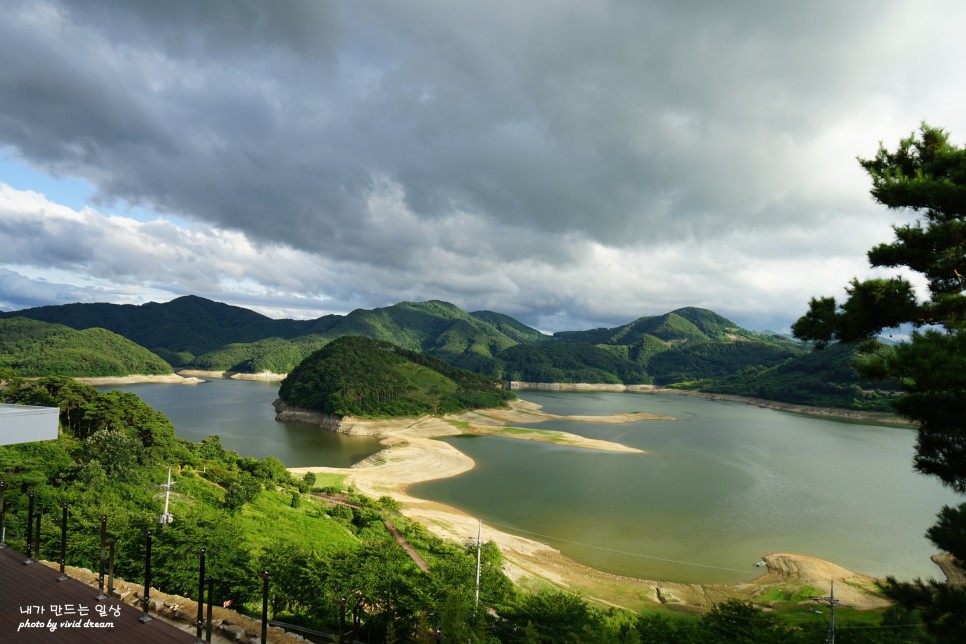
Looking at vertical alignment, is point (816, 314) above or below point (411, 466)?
above

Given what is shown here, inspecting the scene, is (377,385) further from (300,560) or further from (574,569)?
(300,560)

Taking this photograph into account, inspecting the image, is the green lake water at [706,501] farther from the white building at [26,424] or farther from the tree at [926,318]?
the white building at [26,424]

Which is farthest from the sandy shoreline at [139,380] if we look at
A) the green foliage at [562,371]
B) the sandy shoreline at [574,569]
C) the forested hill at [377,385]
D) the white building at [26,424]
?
the white building at [26,424]

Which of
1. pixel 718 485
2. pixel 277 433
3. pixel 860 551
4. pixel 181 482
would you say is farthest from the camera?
pixel 277 433

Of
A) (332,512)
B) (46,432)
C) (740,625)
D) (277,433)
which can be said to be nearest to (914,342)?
(740,625)

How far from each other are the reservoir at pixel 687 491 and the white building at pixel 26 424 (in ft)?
82.0

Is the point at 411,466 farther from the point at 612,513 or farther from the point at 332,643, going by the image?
the point at 332,643

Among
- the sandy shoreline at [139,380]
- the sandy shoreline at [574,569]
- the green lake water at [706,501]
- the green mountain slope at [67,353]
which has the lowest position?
the green lake water at [706,501]

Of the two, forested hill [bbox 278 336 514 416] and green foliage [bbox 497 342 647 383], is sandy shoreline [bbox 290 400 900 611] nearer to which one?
forested hill [bbox 278 336 514 416]

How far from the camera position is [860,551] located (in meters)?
31.3

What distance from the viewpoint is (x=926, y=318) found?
9.71 meters

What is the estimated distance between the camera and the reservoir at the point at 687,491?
3000 cm

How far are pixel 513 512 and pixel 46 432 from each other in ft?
103

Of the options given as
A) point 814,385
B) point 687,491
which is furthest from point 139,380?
point 814,385
